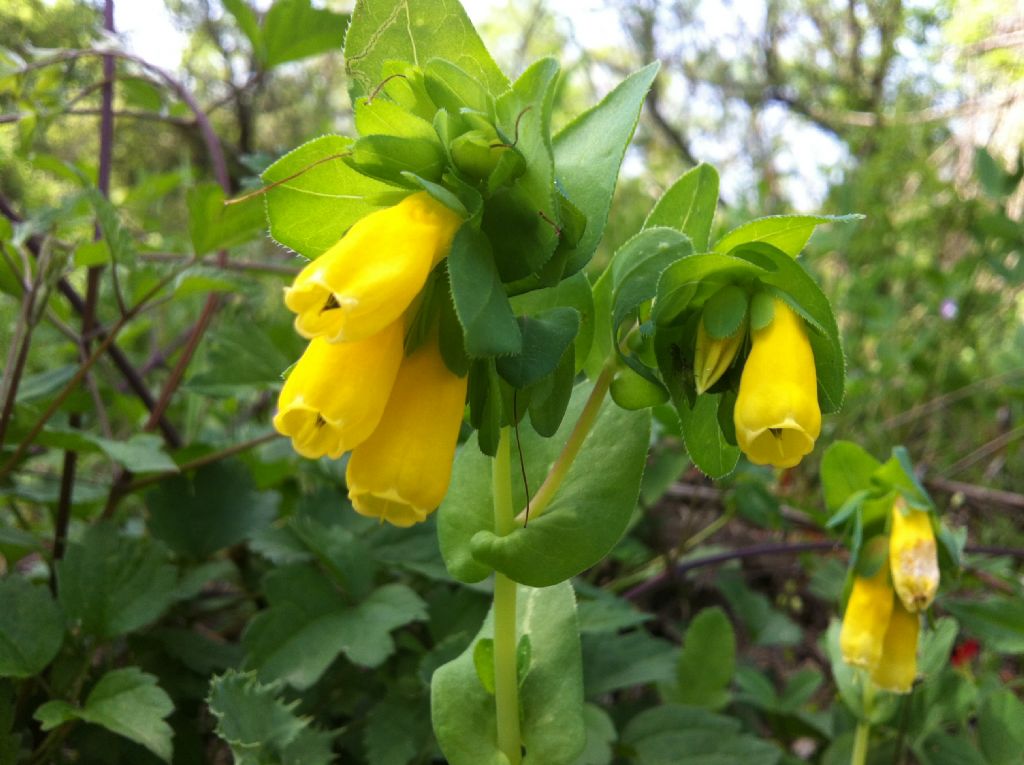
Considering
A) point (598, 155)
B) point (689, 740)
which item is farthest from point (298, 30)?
point (689, 740)

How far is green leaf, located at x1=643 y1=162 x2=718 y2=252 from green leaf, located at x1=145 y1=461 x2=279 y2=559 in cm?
59

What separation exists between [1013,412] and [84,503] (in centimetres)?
200

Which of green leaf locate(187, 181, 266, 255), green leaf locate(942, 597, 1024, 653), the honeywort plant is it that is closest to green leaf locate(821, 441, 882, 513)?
green leaf locate(942, 597, 1024, 653)

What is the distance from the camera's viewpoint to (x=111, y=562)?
2.57 ft

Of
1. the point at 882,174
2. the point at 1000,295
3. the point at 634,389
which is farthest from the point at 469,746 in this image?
the point at 882,174

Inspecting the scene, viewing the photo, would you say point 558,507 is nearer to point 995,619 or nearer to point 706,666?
point 706,666

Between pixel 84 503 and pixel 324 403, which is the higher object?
pixel 324 403

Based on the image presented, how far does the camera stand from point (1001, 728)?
87 centimetres

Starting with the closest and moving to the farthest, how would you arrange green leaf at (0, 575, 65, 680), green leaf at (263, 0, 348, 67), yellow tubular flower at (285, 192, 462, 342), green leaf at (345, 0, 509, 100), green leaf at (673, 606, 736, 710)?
1. yellow tubular flower at (285, 192, 462, 342)
2. green leaf at (345, 0, 509, 100)
3. green leaf at (0, 575, 65, 680)
4. green leaf at (673, 606, 736, 710)
5. green leaf at (263, 0, 348, 67)

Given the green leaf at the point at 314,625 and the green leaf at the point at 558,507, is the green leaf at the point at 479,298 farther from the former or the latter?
the green leaf at the point at 314,625

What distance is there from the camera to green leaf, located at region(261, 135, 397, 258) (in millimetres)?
535

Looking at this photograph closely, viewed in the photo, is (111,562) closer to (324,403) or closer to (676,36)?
(324,403)

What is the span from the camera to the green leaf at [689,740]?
841mm

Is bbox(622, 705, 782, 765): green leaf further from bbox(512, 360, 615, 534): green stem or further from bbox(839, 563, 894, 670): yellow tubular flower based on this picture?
bbox(512, 360, 615, 534): green stem
